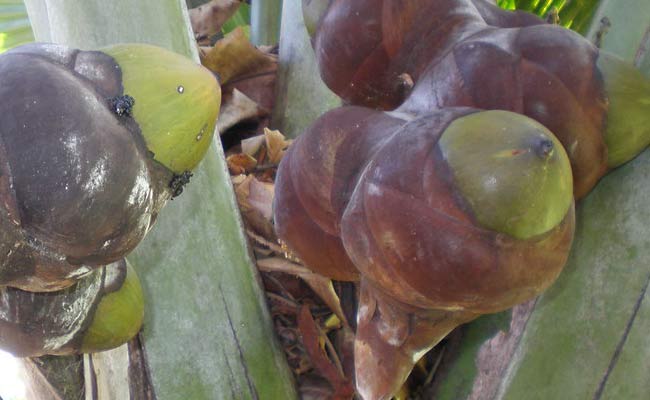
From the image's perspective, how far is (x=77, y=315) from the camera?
697mm

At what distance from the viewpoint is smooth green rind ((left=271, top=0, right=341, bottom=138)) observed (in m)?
1.06

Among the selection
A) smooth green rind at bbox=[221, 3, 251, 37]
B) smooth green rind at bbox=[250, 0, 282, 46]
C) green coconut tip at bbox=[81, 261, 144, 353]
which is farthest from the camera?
smooth green rind at bbox=[221, 3, 251, 37]

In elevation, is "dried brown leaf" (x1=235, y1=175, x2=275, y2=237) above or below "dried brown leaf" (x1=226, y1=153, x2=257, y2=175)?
above

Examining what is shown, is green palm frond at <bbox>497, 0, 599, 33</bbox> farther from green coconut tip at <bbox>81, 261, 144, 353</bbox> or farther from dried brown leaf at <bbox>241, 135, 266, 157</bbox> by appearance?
green coconut tip at <bbox>81, 261, 144, 353</bbox>

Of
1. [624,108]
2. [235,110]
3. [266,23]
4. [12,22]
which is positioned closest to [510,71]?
[624,108]

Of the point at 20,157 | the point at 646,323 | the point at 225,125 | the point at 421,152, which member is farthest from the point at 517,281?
the point at 225,125

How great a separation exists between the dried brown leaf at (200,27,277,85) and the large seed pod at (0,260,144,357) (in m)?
0.49

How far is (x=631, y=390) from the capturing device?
667mm

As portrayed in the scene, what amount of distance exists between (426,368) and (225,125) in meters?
0.46

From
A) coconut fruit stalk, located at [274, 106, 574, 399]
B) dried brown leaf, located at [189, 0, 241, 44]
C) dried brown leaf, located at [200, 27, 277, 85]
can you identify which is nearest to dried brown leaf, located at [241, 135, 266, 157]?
dried brown leaf, located at [200, 27, 277, 85]

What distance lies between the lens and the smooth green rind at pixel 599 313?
653 millimetres

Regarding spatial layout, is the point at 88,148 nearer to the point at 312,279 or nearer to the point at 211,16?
the point at 312,279

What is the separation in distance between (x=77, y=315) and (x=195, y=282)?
0.16m

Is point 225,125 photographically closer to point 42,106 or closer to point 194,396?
point 194,396
